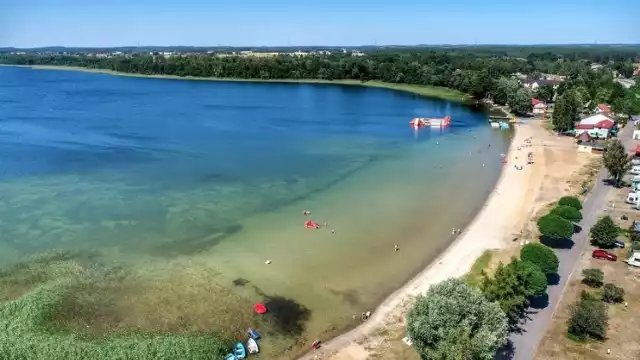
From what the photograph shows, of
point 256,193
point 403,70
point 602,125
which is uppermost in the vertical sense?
point 403,70

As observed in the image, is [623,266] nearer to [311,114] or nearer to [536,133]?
[536,133]

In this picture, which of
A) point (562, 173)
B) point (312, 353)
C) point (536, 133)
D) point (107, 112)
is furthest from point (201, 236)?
point (107, 112)

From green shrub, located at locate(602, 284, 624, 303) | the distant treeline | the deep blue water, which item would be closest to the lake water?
the deep blue water

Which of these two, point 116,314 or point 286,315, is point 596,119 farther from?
point 116,314

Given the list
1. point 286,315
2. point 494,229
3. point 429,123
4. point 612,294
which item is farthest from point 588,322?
point 429,123

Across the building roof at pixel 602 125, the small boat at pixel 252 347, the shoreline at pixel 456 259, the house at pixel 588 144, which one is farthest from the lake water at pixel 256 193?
the building roof at pixel 602 125

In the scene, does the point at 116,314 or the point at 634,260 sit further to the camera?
the point at 634,260

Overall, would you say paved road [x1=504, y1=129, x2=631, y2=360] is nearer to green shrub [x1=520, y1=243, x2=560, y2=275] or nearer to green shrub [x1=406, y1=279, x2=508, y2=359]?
green shrub [x1=520, y1=243, x2=560, y2=275]

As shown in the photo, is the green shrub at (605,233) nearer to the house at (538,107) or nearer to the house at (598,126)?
the house at (598,126)
